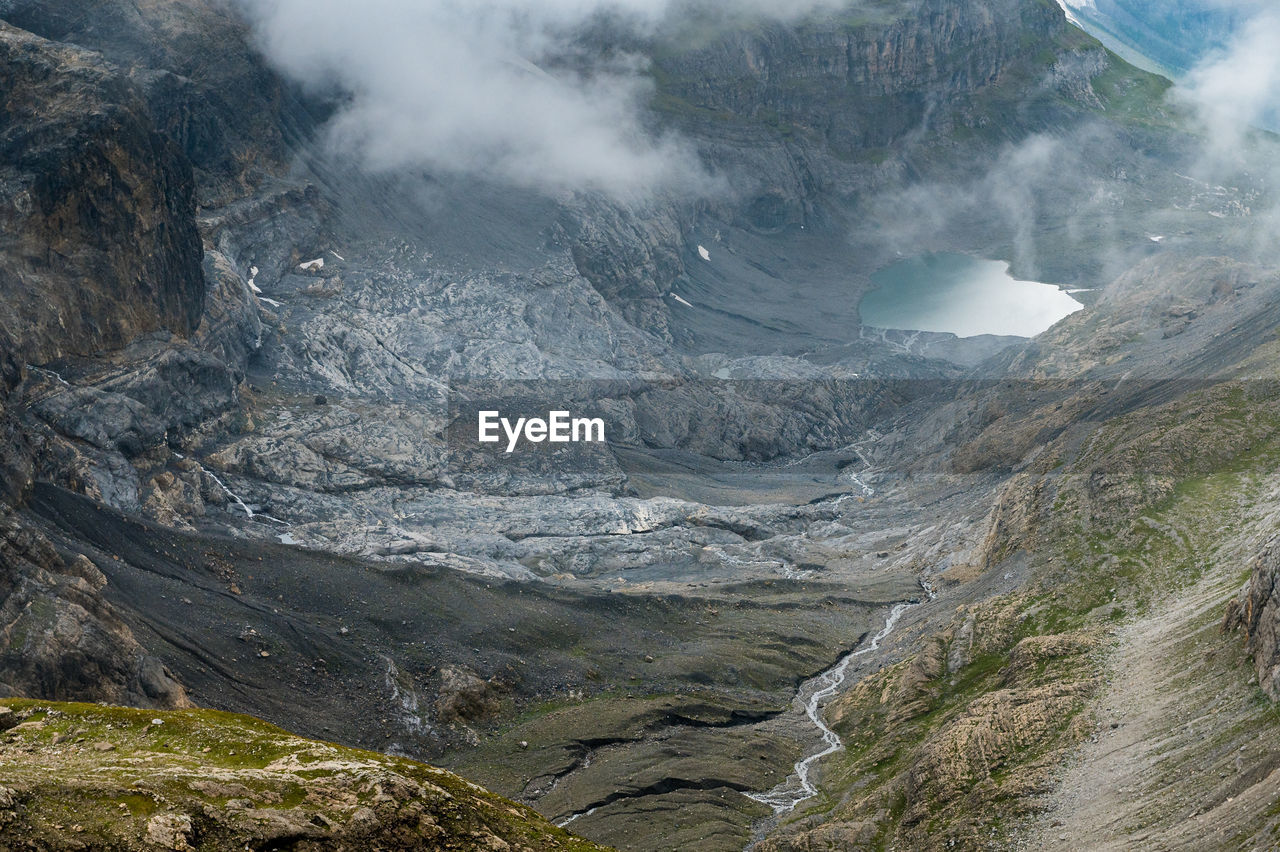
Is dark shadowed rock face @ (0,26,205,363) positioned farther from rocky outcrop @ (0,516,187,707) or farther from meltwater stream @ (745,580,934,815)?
meltwater stream @ (745,580,934,815)

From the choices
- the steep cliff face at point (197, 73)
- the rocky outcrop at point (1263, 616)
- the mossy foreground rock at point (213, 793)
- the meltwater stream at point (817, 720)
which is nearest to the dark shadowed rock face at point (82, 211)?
the steep cliff face at point (197, 73)

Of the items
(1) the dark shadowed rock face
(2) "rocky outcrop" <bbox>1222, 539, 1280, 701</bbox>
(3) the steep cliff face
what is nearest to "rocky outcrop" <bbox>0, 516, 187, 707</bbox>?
(1) the dark shadowed rock face

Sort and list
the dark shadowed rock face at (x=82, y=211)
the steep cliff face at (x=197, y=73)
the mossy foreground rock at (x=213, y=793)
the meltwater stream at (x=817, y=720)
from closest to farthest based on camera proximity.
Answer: the mossy foreground rock at (x=213, y=793) < the meltwater stream at (x=817, y=720) < the dark shadowed rock face at (x=82, y=211) < the steep cliff face at (x=197, y=73)

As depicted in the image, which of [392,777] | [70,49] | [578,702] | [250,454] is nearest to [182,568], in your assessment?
[578,702]

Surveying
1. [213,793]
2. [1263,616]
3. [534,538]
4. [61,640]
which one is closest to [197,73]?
[534,538]

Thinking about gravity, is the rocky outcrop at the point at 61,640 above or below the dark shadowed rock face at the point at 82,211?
below

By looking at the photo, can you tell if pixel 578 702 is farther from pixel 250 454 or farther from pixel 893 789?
pixel 250 454

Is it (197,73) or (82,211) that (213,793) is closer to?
(82,211)

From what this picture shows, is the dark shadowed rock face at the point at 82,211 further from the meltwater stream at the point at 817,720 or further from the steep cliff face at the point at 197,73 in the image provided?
the meltwater stream at the point at 817,720
